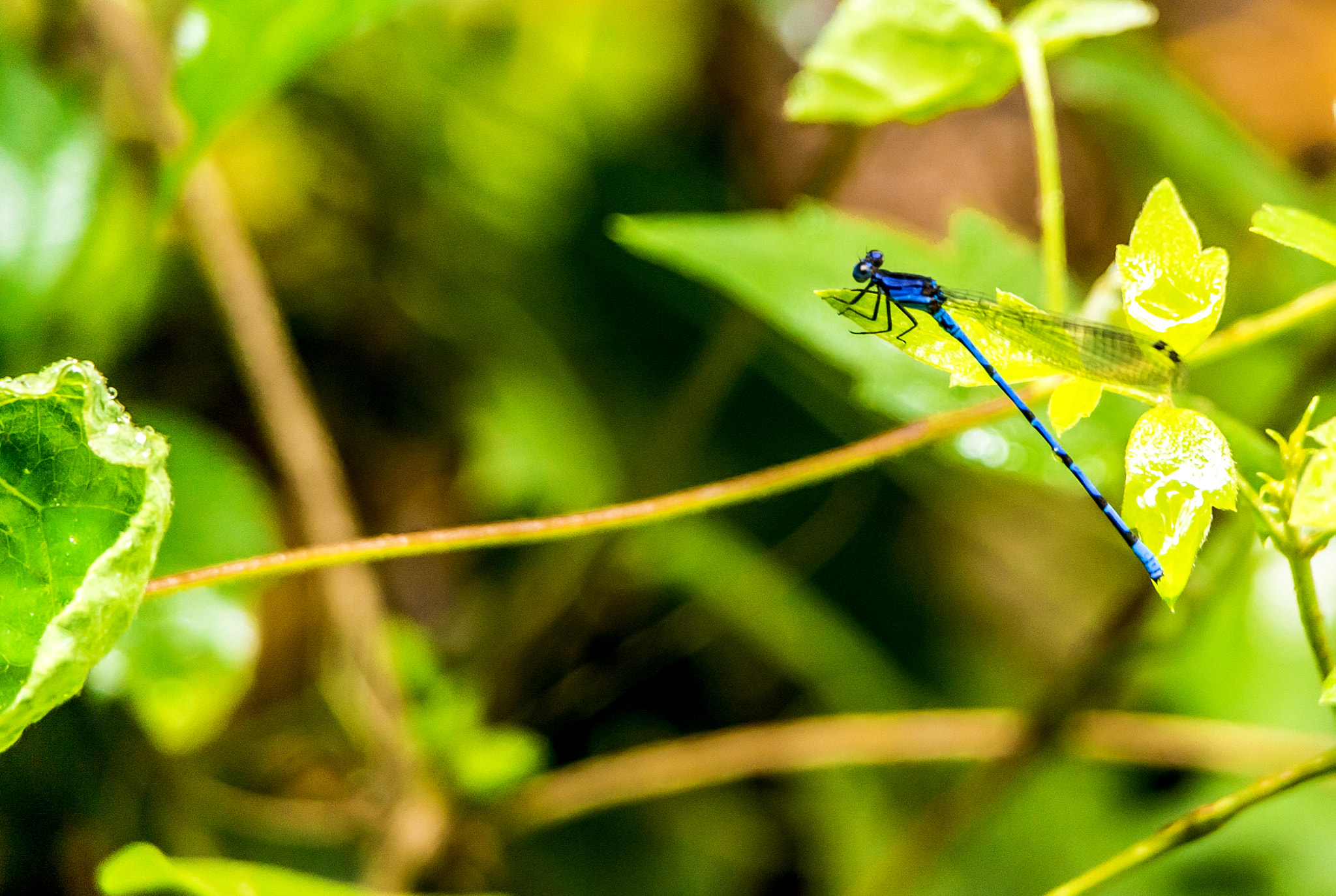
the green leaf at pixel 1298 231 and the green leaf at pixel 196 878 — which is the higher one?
the green leaf at pixel 1298 231

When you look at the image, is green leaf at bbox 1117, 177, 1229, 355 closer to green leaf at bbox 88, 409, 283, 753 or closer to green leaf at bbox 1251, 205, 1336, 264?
green leaf at bbox 1251, 205, 1336, 264

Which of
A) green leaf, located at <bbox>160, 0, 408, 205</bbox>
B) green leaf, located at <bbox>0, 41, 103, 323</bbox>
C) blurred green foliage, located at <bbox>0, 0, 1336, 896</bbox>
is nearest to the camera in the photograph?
green leaf, located at <bbox>160, 0, 408, 205</bbox>

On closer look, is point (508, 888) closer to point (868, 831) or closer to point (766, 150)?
point (868, 831)

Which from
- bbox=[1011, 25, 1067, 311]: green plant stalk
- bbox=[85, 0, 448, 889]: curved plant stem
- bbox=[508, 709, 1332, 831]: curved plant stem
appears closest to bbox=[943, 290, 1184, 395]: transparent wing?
bbox=[1011, 25, 1067, 311]: green plant stalk

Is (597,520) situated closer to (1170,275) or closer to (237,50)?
(1170,275)

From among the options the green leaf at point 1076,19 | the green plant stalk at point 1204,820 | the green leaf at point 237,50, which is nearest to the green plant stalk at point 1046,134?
the green leaf at point 1076,19

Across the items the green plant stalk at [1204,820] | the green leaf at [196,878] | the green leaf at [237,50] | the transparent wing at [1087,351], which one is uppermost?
the green leaf at [237,50]

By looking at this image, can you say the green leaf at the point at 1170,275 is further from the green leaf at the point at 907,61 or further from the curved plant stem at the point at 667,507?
the green leaf at the point at 907,61
